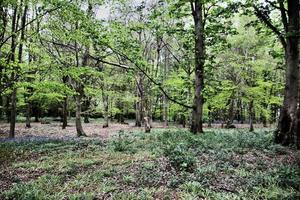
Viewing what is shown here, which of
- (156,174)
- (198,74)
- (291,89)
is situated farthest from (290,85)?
(156,174)

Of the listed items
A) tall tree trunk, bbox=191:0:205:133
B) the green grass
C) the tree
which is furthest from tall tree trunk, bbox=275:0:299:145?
tall tree trunk, bbox=191:0:205:133

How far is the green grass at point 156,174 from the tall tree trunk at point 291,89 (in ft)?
4.74

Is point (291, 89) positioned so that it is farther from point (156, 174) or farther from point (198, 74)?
point (156, 174)

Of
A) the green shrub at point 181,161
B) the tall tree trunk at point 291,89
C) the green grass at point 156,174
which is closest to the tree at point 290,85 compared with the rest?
the tall tree trunk at point 291,89

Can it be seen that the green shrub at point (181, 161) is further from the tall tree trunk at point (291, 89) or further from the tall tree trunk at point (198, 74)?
the tall tree trunk at point (198, 74)

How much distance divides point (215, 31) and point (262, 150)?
7932mm

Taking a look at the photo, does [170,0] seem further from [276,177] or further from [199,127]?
[276,177]

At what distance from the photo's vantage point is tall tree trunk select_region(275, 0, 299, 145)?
13.2 metres

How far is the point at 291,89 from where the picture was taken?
13.5 m

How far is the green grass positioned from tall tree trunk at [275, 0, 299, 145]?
4.74 feet

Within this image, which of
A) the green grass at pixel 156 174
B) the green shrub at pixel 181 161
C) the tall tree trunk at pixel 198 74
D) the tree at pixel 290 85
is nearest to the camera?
the green grass at pixel 156 174

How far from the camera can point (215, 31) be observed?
16906 millimetres

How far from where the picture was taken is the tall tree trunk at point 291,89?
13211 mm

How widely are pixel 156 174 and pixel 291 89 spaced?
8788mm
